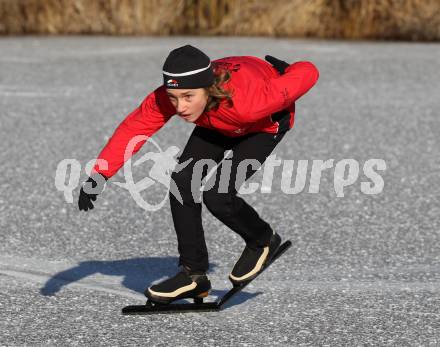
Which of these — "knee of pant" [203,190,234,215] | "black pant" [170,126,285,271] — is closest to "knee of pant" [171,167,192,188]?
"black pant" [170,126,285,271]

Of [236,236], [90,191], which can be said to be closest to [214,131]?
[90,191]

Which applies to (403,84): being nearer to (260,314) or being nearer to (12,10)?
(12,10)

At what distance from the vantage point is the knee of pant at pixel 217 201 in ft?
19.0

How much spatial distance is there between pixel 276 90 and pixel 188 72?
18.7 inches

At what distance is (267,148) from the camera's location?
599cm

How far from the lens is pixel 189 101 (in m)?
5.44

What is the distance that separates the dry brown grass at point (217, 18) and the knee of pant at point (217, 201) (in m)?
11.5

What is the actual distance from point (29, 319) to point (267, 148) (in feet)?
4.92

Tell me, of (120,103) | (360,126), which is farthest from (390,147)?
(120,103)

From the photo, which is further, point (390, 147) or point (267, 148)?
point (390, 147)

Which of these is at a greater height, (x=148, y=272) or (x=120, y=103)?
(x=148, y=272)

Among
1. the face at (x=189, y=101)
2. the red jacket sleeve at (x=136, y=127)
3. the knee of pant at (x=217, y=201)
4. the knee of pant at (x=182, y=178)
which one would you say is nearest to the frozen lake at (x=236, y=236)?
the knee of pant at (x=217, y=201)

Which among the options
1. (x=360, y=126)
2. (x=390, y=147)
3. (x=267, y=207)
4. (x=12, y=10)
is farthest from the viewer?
(x=12, y=10)

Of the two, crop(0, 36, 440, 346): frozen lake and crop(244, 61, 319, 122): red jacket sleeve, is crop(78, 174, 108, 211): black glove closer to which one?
crop(0, 36, 440, 346): frozen lake
